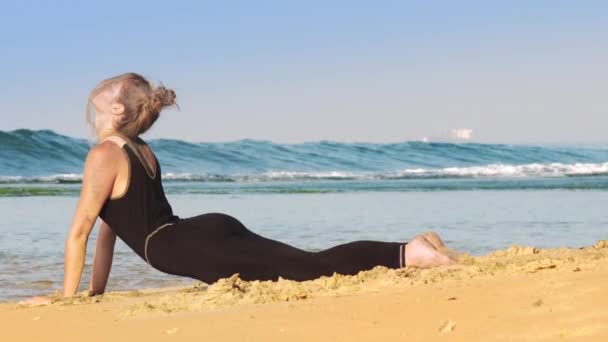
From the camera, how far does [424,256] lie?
15.0 ft

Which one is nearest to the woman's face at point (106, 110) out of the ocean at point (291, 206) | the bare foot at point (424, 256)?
the ocean at point (291, 206)

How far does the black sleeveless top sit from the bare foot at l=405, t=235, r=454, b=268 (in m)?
1.28

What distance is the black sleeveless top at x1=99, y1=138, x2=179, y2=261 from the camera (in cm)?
460

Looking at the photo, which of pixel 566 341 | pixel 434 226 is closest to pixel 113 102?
pixel 566 341

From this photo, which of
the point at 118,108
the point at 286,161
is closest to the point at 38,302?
the point at 118,108

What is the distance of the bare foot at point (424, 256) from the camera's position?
4.57 m

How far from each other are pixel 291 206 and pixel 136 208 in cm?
875

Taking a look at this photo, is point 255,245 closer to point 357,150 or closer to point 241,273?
point 241,273

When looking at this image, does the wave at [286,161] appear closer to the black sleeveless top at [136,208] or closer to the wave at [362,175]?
the wave at [362,175]

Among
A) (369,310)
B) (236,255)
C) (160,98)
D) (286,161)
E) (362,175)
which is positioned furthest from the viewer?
(286,161)

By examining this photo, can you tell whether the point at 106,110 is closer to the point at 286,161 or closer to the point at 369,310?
the point at 369,310

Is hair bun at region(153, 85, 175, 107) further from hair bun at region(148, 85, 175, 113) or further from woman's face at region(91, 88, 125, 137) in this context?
woman's face at region(91, 88, 125, 137)

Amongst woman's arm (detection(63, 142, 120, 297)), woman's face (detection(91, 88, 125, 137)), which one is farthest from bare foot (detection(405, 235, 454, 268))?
woman's face (detection(91, 88, 125, 137))

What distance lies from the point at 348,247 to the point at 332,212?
23.5ft
